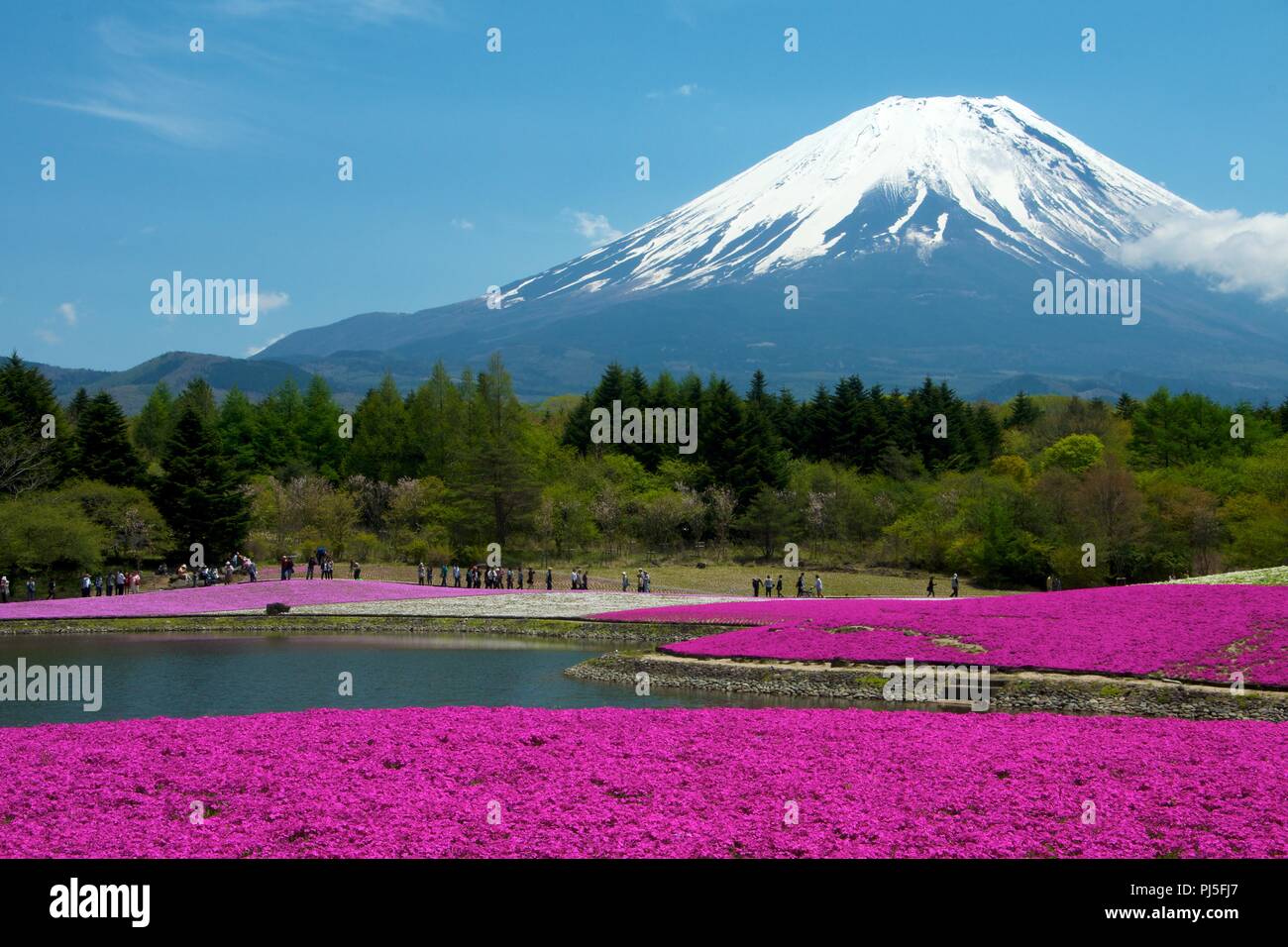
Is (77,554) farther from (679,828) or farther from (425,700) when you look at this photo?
(679,828)

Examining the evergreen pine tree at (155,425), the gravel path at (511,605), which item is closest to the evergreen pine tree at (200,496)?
the gravel path at (511,605)

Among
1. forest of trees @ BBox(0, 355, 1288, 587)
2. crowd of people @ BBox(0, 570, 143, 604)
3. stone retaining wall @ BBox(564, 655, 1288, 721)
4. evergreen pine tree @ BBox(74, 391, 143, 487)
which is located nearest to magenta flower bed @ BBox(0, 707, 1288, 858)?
stone retaining wall @ BBox(564, 655, 1288, 721)

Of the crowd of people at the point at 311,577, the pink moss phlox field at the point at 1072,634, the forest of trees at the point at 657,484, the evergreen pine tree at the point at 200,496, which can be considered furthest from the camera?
the evergreen pine tree at the point at 200,496

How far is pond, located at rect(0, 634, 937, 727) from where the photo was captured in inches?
1040

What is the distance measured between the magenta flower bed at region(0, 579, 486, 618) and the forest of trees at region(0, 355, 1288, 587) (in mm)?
10887

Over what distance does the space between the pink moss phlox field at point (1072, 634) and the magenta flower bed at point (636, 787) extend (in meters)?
7.02

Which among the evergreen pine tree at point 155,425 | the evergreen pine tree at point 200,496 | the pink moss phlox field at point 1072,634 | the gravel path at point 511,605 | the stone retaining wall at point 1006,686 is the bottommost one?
the gravel path at point 511,605

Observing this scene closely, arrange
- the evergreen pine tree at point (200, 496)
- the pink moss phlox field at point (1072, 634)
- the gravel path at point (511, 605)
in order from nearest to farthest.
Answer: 1. the pink moss phlox field at point (1072, 634)
2. the gravel path at point (511, 605)
3. the evergreen pine tree at point (200, 496)

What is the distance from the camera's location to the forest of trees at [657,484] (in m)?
66.4

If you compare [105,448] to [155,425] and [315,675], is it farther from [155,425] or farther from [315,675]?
[155,425]

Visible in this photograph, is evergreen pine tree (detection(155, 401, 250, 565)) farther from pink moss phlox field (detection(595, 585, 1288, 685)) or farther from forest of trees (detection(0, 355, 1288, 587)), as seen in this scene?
pink moss phlox field (detection(595, 585, 1288, 685))

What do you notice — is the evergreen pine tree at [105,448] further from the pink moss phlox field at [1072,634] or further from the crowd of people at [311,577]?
the pink moss phlox field at [1072,634]

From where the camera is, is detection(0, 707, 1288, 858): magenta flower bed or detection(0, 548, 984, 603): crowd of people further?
detection(0, 548, 984, 603): crowd of people

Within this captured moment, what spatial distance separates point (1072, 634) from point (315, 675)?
832 inches
